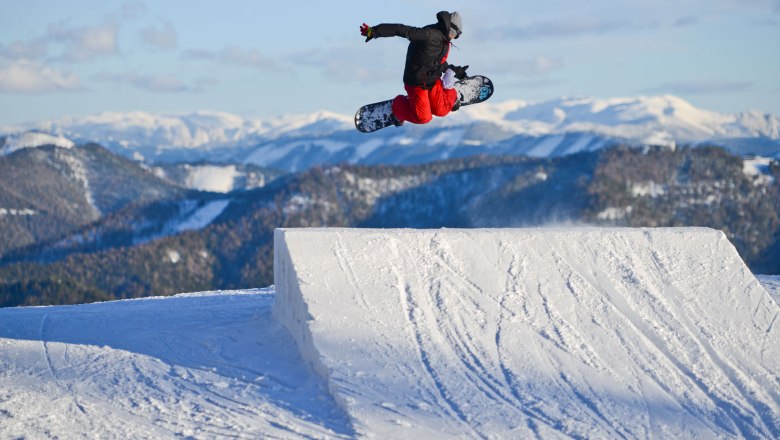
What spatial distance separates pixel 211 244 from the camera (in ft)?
457

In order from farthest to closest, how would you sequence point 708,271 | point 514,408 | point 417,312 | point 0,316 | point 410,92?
1. point 0,316
2. point 708,271
3. point 417,312
4. point 410,92
5. point 514,408

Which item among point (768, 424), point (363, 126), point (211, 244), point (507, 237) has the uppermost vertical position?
point (363, 126)

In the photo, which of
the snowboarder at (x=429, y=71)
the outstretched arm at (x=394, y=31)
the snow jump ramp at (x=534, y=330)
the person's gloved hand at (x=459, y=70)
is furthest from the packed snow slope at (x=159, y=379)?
the outstretched arm at (x=394, y=31)

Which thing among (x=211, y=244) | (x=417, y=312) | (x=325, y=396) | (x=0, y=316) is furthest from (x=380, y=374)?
(x=211, y=244)

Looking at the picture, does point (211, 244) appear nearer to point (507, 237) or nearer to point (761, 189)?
point (761, 189)

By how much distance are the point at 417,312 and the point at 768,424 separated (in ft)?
17.3

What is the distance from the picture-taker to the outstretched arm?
10.9m

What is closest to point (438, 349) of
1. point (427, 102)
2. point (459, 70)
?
point (427, 102)

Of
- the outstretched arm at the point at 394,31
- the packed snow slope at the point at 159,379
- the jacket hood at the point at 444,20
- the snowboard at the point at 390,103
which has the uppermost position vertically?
the jacket hood at the point at 444,20

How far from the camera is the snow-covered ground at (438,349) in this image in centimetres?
1155

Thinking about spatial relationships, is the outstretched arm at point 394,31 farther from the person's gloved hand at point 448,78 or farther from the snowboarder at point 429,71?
the person's gloved hand at point 448,78

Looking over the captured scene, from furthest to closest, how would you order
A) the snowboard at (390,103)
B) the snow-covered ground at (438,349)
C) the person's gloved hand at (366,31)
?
the snowboard at (390,103) < the snow-covered ground at (438,349) < the person's gloved hand at (366,31)

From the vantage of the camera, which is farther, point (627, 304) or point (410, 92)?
point (627, 304)

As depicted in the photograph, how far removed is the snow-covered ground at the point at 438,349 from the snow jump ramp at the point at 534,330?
0.03 m
